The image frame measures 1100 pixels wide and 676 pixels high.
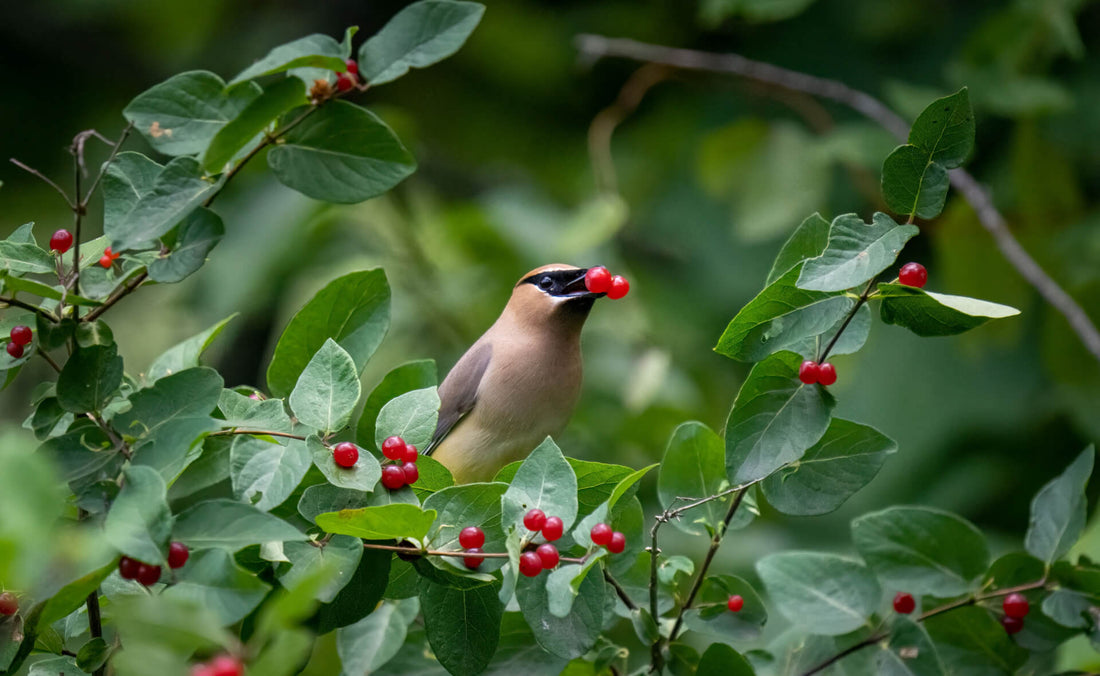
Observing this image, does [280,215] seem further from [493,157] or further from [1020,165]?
[1020,165]

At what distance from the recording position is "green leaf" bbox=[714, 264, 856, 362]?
1.43m

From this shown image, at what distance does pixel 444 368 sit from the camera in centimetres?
428

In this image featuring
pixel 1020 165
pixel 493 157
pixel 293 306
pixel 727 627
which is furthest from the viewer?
pixel 493 157

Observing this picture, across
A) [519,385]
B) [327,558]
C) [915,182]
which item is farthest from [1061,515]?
[519,385]

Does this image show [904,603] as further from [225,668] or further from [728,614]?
[225,668]

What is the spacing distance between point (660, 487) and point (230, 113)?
89 centimetres

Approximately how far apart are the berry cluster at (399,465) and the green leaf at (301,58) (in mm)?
510

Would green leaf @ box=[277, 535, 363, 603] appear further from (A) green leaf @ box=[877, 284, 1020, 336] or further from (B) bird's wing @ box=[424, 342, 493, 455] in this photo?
(B) bird's wing @ box=[424, 342, 493, 455]

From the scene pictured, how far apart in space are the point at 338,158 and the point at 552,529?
1.99 ft

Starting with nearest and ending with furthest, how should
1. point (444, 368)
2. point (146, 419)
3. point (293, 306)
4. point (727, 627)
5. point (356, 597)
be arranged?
point (146, 419)
point (356, 597)
point (727, 627)
point (444, 368)
point (293, 306)

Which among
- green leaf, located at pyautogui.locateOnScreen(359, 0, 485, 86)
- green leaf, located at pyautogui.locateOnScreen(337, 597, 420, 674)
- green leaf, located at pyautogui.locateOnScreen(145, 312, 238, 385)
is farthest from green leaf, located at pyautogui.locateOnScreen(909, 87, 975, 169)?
green leaf, located at pyautogui.locateOnScreen(145, 312, 238, 385)

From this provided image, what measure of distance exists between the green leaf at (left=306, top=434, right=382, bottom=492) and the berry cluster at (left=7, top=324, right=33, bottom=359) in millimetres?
410

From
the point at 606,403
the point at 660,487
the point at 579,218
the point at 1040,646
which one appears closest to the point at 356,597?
the point at 660,487

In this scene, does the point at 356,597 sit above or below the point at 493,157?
above
